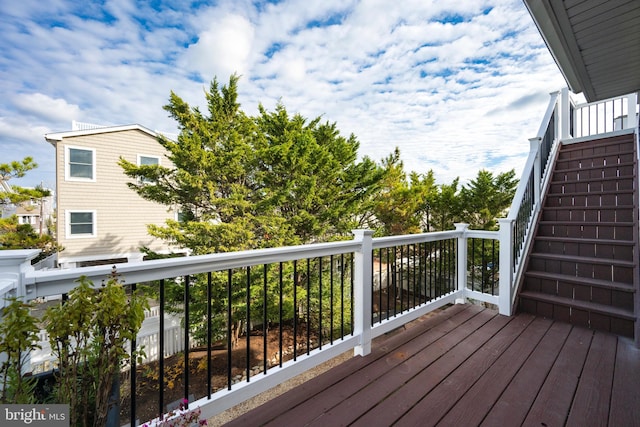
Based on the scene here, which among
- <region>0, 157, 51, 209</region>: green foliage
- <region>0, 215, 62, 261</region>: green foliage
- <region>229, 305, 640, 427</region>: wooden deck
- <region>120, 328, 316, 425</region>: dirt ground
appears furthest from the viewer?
<region>0, 215, 62, 261</region>: green foliage

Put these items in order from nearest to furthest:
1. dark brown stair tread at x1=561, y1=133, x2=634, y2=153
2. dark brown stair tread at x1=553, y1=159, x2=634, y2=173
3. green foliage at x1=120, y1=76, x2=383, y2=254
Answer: dark brown stair tread at x1=553, y1=159, x2=634, y2=173
dark brown stair tread at x1=561, y1=133, x2=634, y2=153
green foliage at x1=120, y1=76, x2=383, y2=254

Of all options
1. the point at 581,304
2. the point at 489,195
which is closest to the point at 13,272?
the point at 581,304

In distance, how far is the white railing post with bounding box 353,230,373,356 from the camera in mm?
2164

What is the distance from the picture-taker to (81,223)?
9.09m

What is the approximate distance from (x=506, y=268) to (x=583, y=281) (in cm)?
73

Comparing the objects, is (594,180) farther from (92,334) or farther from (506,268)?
(92,334)

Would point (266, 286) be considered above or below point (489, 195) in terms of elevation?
below

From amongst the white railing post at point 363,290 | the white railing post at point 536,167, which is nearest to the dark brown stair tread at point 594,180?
the white railing post at point 536,167

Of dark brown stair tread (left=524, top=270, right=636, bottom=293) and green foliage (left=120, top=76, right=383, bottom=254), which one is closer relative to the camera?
dark brown stair tread (left=524, top=270, right=636, bottom=293)

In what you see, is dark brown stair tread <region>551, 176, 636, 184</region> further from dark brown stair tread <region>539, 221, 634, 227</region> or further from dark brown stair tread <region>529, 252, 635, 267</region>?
dark brown stair tread <region>529, 252, 635, 267</region>

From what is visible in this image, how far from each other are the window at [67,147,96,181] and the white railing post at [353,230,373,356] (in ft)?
35.9

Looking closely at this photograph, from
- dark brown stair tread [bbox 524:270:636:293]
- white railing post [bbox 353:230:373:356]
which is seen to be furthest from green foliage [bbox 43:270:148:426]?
dark brown stair tread [bbox 524:270:636:293]

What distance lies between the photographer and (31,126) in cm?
857

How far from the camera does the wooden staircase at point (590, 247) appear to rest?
264 cm
